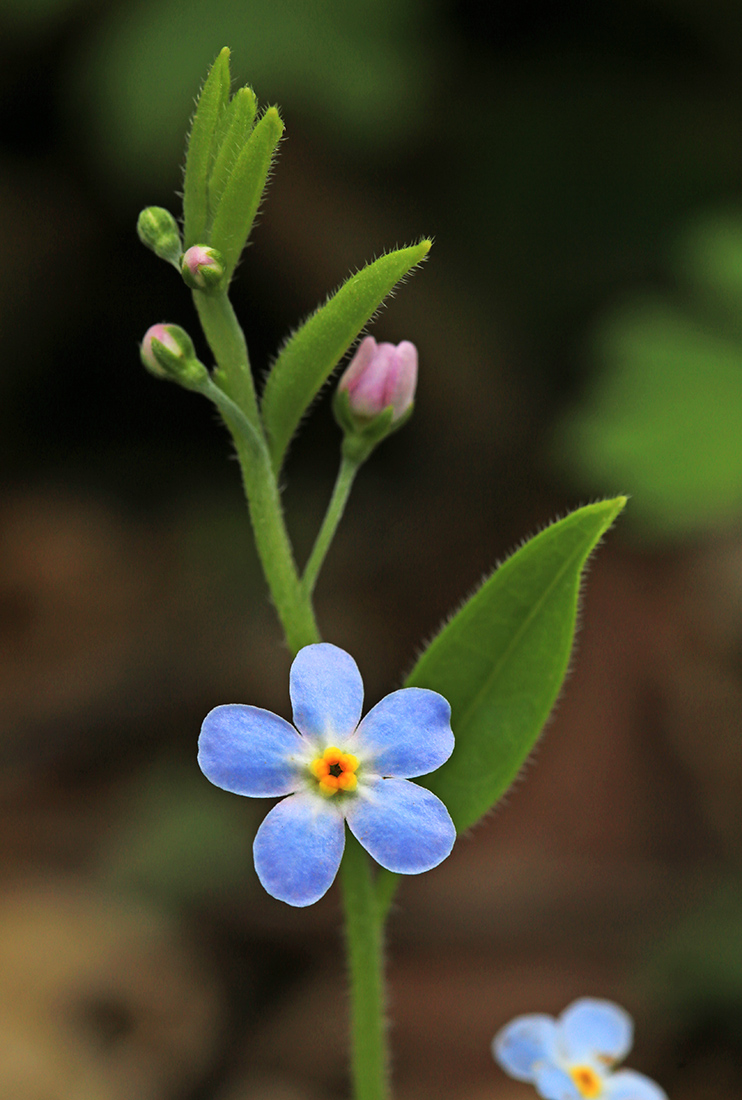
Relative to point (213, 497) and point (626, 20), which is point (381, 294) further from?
point (626, 20)

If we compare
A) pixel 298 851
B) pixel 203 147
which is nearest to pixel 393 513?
pixel 203 147

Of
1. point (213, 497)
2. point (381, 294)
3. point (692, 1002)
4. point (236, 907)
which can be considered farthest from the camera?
point (213, 497)

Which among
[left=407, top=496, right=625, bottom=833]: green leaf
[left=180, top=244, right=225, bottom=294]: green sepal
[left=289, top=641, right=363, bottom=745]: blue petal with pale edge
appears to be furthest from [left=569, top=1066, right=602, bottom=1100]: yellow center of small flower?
[left=180, top=244, right=225, bottom=294]: green sepal

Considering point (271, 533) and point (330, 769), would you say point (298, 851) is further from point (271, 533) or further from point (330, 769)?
point (271, 533)

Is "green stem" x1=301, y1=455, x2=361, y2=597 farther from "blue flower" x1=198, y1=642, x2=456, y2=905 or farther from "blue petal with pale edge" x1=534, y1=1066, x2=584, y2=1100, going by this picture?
"blue petal with pale edge" x1=534, y1=1066, x2=584, y2=1100

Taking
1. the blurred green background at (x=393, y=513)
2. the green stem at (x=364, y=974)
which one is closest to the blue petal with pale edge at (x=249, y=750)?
the green stem at (x=364, y=974)

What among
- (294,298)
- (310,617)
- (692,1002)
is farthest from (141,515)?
(310,617)
